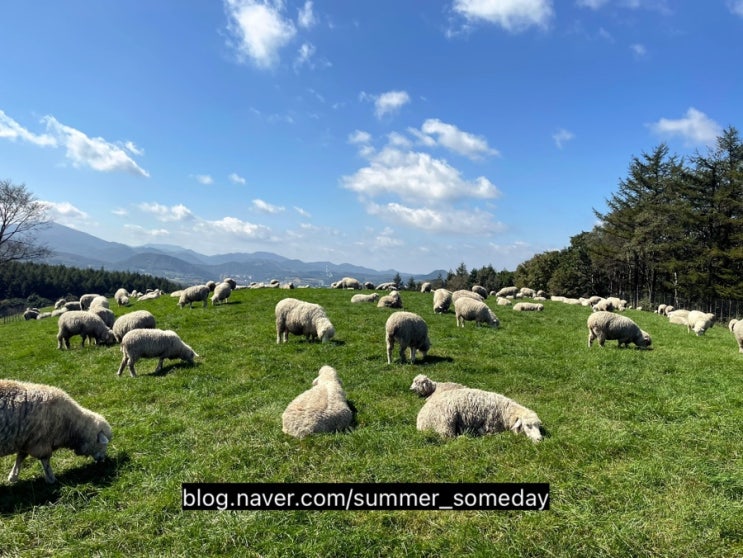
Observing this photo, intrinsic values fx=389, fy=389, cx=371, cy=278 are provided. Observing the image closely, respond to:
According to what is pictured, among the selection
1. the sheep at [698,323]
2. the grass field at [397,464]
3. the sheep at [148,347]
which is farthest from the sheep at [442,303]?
Answer: the sheep at [148,347]

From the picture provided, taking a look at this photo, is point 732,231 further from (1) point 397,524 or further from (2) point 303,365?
(1) point 397,524

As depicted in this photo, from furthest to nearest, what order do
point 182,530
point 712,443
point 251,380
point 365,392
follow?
point 251,380 → point 365,392 → point 712,443 → point 182,530

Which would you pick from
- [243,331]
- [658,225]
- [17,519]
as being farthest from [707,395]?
[658,225]

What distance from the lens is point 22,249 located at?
41625mm

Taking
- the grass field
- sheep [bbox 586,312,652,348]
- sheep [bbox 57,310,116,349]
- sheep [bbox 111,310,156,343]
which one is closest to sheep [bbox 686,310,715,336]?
sheep [bbox 586,312,652,348]

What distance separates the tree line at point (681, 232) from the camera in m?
48.7

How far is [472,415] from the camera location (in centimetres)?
778

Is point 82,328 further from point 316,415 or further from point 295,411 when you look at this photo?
point 316,415

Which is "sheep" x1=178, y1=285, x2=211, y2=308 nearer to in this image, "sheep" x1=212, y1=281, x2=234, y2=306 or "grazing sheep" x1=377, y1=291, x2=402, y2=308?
"sheep" x1=212, y1=281, x2=234, y2=306

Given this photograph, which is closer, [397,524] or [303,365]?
[397,524]

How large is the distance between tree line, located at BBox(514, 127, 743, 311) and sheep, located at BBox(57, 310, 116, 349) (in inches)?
2219

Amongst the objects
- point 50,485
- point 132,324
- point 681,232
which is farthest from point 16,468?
point 681,232

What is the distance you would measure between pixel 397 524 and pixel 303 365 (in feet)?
28.9

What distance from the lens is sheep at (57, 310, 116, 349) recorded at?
55.4ft
